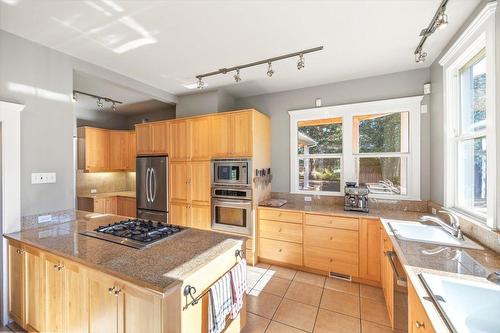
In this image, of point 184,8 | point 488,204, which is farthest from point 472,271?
point 184,8

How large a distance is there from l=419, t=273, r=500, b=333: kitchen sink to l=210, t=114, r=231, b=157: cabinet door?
263 cm

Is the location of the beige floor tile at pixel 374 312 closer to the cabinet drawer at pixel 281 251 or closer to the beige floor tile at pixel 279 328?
the beige floor tile at pixel 279 328

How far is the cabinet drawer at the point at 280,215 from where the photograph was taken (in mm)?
3031

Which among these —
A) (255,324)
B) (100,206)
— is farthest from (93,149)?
(255,324)

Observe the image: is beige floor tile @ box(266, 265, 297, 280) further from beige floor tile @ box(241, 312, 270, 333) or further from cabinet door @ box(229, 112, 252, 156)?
cabinet door @ box(229, 112, 252, 156)

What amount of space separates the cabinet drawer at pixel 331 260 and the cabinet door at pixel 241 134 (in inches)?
63.1

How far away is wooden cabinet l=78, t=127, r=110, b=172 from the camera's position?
4.56 metres

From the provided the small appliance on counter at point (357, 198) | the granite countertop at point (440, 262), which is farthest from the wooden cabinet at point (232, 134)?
the granite countertop at point (440, 262)

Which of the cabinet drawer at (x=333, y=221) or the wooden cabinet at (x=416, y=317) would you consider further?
the cabinet drawer at (x=333, y=221)

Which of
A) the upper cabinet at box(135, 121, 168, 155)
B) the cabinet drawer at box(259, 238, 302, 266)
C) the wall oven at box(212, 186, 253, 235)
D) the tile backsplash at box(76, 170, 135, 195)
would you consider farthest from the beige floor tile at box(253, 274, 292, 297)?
the tile backsplash at box(76, 170, 135, 195)

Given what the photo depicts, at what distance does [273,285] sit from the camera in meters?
2.72

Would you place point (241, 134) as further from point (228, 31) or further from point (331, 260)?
point (331, 260)

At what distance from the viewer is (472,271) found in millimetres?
1258

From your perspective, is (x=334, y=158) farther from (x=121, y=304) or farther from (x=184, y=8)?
(x=121, y=304)
